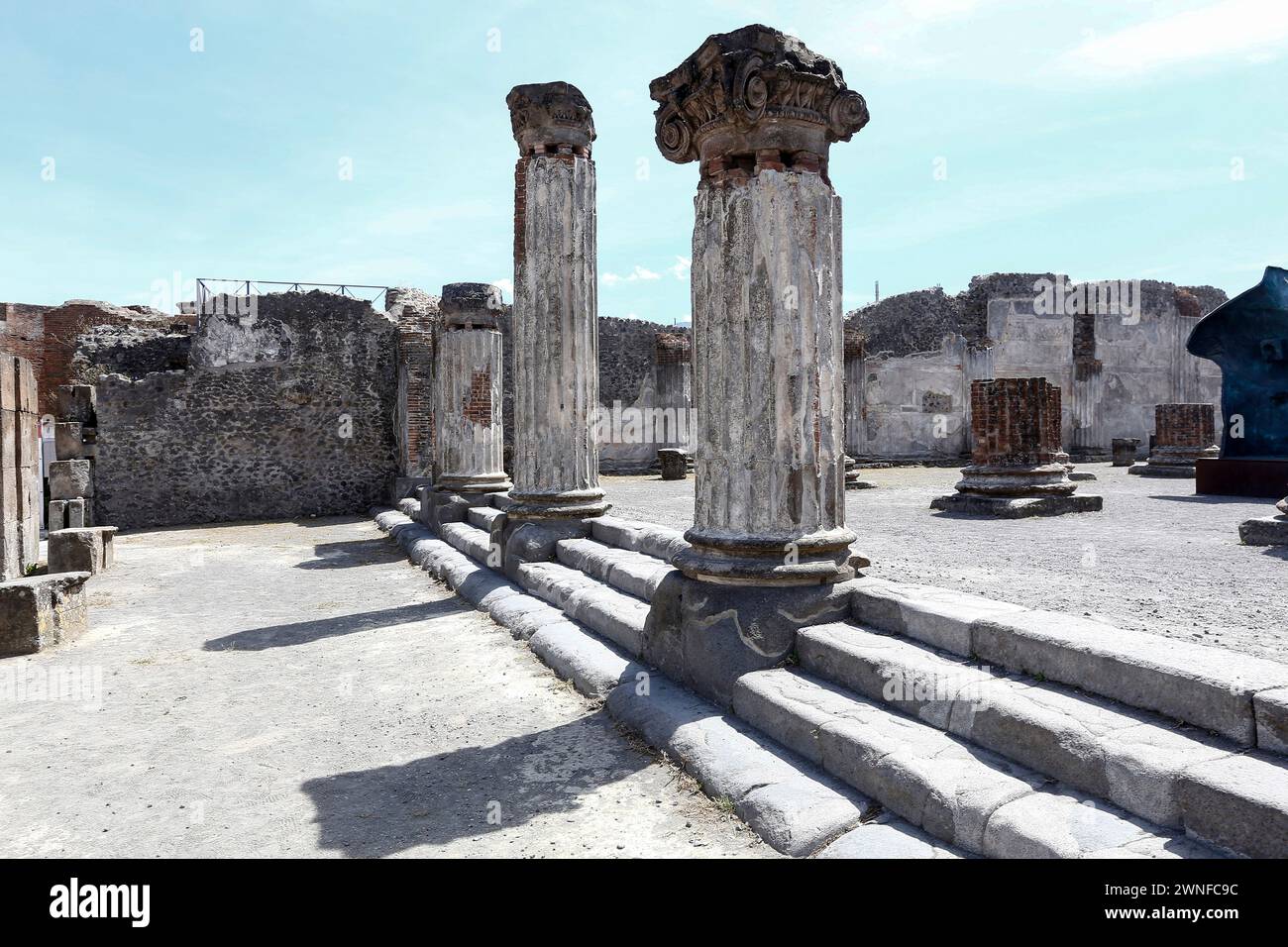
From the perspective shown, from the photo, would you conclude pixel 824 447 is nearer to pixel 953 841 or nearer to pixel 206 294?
pixel 953 841

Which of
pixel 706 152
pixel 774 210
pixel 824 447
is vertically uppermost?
pixel 706 152

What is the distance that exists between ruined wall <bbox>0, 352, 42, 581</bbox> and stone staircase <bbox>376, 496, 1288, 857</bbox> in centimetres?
540

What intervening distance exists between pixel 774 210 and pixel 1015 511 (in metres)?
5.54

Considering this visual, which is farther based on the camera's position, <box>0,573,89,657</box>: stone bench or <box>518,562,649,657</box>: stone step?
<box>0,573,89,657</box>: stone bench

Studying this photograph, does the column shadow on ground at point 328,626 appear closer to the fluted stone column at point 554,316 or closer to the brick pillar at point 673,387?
the fluted stone column at point 554,316

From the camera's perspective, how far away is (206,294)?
14.9 meters

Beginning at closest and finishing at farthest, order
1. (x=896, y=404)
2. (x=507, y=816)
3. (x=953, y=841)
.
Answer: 1. (x=953, y=841)
2. (x=507, y=816)
3. (x=896, y=404)

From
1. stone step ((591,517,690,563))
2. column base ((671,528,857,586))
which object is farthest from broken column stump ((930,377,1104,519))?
column base ((671,528,857,586))

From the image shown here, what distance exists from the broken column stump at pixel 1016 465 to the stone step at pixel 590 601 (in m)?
4.63

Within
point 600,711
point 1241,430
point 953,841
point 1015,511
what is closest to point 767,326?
point 600,711

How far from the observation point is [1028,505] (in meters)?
8.41

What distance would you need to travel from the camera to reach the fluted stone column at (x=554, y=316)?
291 inches

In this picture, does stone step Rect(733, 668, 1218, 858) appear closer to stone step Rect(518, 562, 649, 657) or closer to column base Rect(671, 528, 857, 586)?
column base Rect(671, 528, 857, 586)

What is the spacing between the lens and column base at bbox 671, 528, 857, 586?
156 inches
